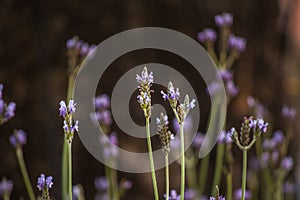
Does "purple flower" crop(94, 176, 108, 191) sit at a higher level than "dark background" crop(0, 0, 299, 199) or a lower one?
lower

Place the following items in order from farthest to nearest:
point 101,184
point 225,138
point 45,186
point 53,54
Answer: point 53,54 → point 101,184 → point 225,138 → point 45,186

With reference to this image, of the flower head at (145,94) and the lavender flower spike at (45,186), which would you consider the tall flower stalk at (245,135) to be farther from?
the lavender flower spike at (45,186)

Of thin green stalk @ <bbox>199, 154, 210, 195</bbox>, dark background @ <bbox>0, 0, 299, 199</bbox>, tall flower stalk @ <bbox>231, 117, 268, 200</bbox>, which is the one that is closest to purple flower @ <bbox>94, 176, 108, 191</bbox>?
dark background @ <bbox>0, 0, 299, 199</bbox>

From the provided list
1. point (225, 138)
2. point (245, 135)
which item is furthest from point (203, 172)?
point (245, 135)

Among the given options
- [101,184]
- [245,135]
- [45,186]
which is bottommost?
[45,186]

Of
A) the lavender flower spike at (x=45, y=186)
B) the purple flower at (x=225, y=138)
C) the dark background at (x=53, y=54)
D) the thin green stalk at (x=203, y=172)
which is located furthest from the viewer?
the dark background at (x=53, y=54)

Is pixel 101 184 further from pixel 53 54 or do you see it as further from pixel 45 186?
pixel 45 186

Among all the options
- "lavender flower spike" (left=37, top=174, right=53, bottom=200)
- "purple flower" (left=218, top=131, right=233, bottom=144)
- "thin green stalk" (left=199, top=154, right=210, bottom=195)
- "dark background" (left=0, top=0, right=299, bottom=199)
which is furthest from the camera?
"dark background" (left=0, top=0, right=299, bottom=199)

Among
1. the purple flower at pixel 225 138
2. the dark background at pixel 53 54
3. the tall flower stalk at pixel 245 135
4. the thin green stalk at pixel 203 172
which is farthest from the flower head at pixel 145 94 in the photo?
the dark background at pixel 53 54

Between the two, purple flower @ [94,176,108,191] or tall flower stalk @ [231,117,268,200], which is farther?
purple flower @ [94,176,108,191]

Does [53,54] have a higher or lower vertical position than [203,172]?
higher

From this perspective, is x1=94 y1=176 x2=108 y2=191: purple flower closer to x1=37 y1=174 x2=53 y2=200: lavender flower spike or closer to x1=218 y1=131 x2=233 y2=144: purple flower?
x1=218 y1=131 x2=233 y2=144: purple flower

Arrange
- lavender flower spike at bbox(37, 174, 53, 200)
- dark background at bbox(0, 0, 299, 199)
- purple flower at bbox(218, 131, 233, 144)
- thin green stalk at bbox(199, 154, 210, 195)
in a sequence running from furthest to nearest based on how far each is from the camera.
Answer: dark background at bbox(0, 0, 299, 199)
thin green stalk at bbox(199, 154, 210, 195)
purple flower at bbox(218, 131, 233, 144)
lavender flower spike at bbox(37, 174, 53, 200)

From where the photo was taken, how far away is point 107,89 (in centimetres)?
254
